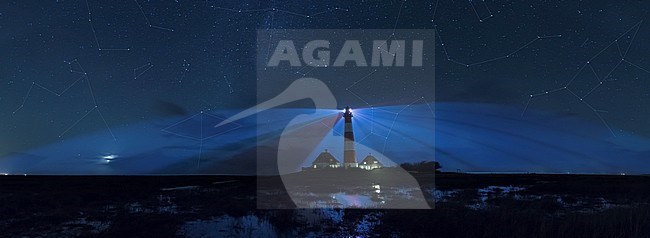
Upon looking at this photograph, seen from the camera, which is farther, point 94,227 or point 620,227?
point 94,227

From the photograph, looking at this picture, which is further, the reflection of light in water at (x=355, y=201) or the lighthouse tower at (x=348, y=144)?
the lighthouse tower at (x=348, y=144)

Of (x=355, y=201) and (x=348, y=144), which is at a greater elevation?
(x=348, y=144)

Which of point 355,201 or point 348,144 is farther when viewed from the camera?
point 348,144

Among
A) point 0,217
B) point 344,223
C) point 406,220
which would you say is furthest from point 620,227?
point 0,217

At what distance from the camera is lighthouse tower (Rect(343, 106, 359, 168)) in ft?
239

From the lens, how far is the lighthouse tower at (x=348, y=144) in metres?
72.9

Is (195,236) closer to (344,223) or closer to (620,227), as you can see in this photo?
(344,223)

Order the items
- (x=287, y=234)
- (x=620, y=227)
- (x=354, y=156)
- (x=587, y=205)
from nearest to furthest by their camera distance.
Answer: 1. (x=620, y=227)
2. (x=287, y=234)
3. (x=587, y=205)
4. (x=354, y=156)

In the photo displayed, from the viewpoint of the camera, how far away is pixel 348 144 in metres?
Answer: 73.8

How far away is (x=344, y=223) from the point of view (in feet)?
50.4

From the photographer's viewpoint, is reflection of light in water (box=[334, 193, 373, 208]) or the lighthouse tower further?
the lighthouse tower

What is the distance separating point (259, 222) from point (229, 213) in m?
3.63

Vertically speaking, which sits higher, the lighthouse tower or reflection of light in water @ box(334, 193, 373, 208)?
the lighthouse tower

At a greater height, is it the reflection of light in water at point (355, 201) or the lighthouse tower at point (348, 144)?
the lighthouse tower at point (348, 144)
